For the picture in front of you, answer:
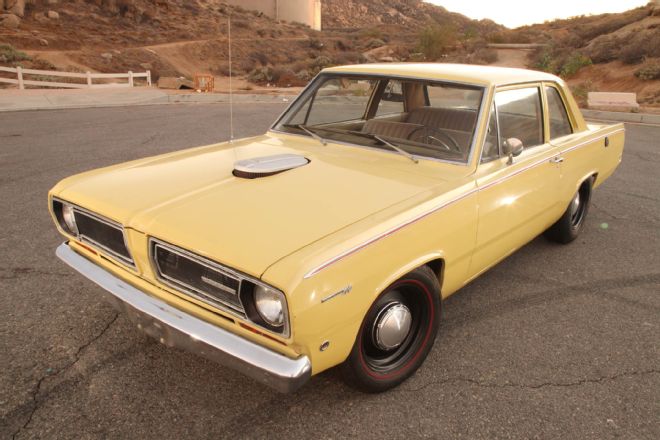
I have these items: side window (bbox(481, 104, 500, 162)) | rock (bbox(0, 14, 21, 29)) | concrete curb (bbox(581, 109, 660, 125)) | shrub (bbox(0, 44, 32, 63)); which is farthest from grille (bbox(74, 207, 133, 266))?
rock (bbox(0, 14, 21, 29))

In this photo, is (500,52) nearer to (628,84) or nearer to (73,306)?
(628,84)

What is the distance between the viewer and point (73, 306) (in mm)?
3227

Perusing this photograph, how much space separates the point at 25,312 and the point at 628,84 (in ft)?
67.6

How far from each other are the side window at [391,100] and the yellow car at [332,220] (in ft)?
0.04

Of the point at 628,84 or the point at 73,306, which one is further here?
the point at 628,84

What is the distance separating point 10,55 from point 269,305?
2684cm

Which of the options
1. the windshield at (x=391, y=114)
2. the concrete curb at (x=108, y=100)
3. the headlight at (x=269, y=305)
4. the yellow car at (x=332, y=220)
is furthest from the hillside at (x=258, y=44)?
the headlight at (x=269, y=305)

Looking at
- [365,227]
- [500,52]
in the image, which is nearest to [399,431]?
[365,227]

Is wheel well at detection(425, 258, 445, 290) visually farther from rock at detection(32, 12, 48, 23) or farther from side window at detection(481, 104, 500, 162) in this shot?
rock at detection(32, 12, 48, 23)

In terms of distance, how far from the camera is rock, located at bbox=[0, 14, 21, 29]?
29344mm

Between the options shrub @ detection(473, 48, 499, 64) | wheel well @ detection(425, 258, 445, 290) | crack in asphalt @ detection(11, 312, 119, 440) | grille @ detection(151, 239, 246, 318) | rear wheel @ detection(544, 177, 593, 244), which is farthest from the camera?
shrub @ detection(473, 48, 499, 64)

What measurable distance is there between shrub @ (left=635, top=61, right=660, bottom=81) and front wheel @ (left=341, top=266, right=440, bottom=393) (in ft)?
64.0

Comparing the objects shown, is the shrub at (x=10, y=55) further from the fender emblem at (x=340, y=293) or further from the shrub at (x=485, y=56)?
the fender emblem at (x=340, y=293)

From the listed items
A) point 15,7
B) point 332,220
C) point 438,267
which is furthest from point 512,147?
point 15,7
